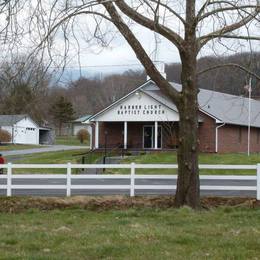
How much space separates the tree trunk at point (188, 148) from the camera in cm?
1562

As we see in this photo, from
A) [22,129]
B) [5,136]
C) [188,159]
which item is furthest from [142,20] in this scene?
[22,129]

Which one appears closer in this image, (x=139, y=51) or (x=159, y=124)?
(x=139, y=51)

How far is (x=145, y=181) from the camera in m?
26.1

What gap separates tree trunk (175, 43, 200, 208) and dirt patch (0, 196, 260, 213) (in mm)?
823

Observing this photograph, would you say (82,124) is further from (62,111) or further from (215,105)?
(215,105)

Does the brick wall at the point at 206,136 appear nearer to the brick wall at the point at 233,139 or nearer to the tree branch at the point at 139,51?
the brick wall at the point at 233,139

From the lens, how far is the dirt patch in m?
16.7

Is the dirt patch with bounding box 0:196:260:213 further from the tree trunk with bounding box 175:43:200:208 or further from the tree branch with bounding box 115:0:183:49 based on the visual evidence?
the tree branch with bounding box 115:0:183:49

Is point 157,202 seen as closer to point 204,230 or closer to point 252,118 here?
point 204,230

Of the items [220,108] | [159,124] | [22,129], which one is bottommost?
[159,124]

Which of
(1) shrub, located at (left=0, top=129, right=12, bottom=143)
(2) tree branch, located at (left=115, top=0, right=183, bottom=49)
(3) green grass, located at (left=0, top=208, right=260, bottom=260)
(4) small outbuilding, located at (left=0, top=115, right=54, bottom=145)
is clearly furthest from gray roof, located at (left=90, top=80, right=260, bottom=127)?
(4) small outbuilding, located at (left=0, top=115, right=54, bottom=145)

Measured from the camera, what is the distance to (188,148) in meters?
15.8

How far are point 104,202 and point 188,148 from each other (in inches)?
123

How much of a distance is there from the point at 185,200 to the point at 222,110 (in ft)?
108
